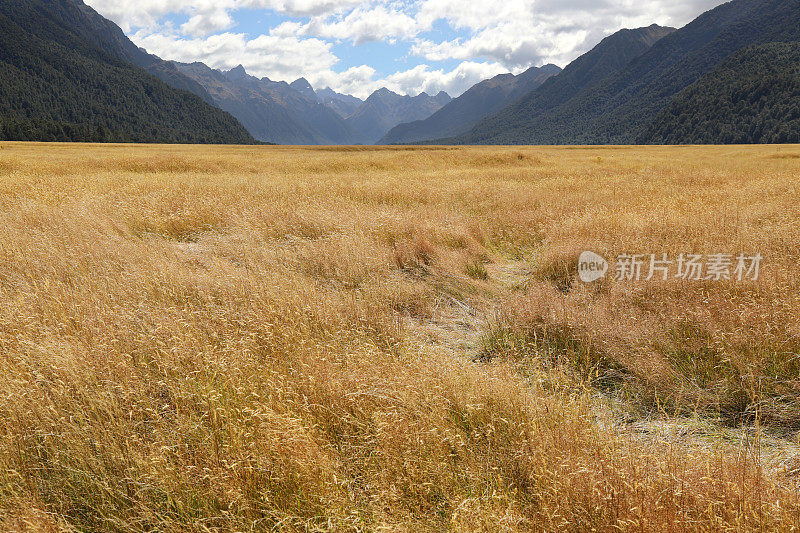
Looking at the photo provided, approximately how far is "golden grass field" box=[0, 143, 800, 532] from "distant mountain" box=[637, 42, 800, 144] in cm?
14843

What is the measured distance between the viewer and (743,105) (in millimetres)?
129875

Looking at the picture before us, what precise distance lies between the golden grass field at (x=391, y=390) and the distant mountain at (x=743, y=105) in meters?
148

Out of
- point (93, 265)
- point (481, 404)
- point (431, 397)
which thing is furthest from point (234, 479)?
point (93, 265)

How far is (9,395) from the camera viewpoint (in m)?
2.66

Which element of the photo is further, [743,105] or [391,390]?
[743,105]

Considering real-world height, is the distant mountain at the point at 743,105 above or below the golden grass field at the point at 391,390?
above

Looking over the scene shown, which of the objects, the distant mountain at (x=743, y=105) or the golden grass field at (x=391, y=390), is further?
the distant mountain at (x=743, y=105)

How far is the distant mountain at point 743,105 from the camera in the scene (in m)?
117

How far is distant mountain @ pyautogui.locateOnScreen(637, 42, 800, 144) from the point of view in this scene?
117 m

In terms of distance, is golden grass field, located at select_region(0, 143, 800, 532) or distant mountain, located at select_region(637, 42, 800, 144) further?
distant mountain, located at select_region(637, 42, 800, 144)

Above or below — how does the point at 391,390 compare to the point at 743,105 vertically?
below

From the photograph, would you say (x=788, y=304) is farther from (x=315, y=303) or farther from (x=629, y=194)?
(x=629, y=194)

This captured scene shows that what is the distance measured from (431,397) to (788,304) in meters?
3.45

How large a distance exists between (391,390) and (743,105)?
17661 cm
